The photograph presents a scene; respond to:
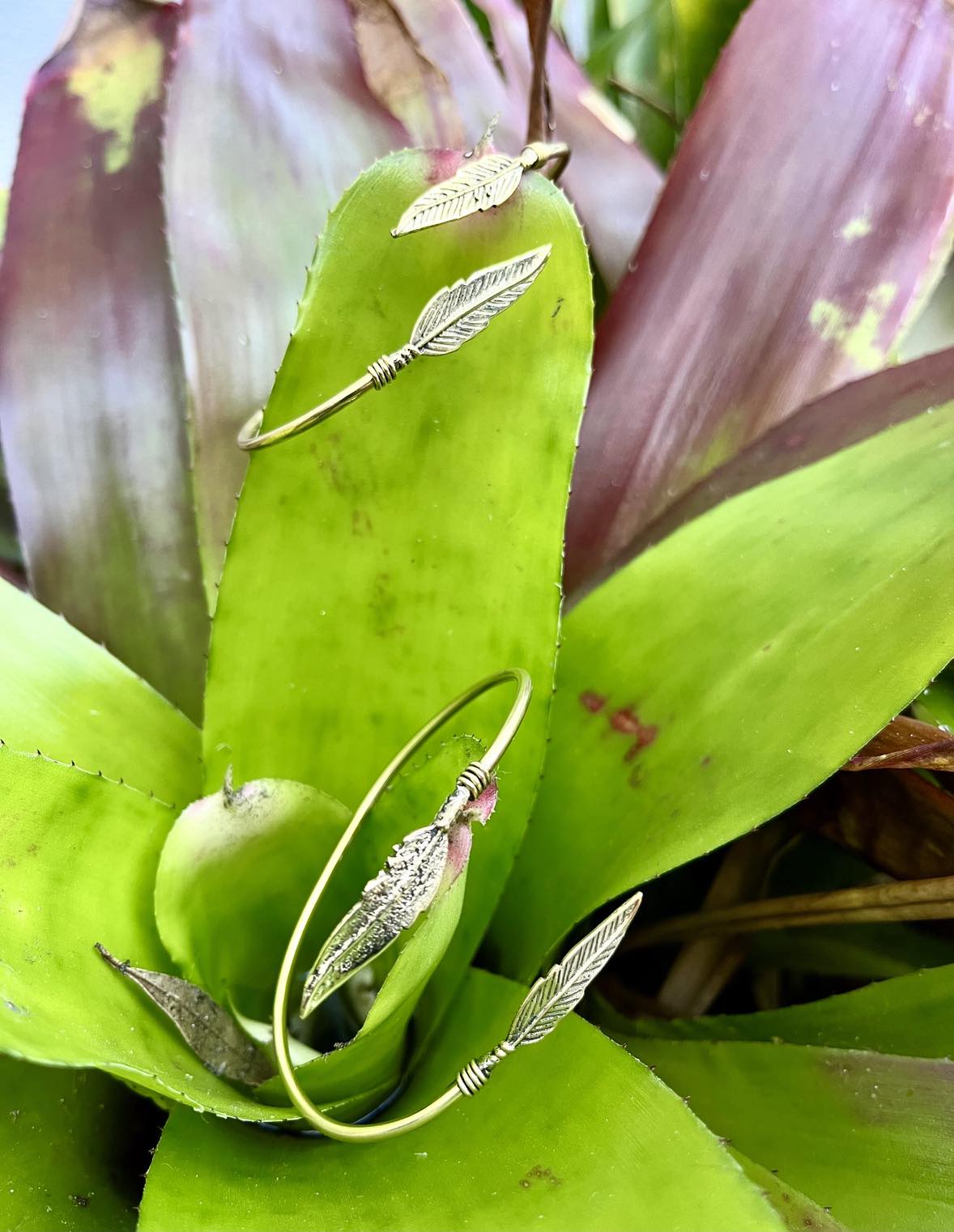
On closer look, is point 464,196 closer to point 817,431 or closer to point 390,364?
point 390,364

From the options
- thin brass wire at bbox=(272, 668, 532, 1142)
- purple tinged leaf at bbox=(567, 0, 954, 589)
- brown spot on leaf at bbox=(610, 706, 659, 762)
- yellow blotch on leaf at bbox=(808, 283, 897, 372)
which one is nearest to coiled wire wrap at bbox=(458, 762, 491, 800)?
thin brass wire at bbox=(272, 668, 532, 1142)

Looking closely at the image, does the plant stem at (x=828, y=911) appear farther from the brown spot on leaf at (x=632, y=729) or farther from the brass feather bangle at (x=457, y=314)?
the brass feather bangle at (x=457, y=314)

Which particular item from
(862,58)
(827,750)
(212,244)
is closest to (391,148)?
(212,244)

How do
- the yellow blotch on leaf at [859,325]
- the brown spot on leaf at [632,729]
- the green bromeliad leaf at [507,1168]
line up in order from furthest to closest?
the yellow blotch on leaf at [859,325] < the brown spot on leaf at [632,729] < the green bromeliad leaf at [507,1168]

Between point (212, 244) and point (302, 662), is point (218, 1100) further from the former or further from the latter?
point (212, 244)

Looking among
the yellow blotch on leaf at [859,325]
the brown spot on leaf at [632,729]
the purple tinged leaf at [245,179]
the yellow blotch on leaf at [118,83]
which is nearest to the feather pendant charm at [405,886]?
the brown spot on leaf at [632,729]
